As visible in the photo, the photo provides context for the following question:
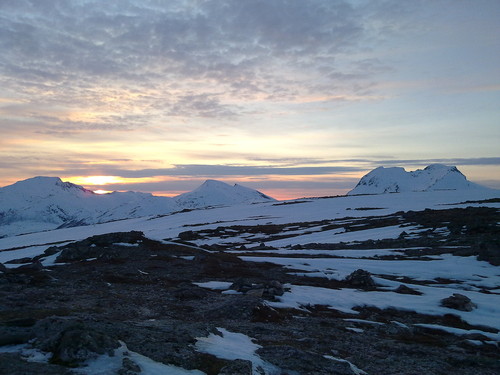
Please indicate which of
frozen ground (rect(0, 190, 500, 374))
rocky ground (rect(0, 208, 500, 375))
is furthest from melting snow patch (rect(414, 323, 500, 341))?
rocky ground (rect(0, 208, 500, 375))

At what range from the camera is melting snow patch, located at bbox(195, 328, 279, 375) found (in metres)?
11.5

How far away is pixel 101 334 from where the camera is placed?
10.6 m

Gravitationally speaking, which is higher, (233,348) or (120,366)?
(120,366)

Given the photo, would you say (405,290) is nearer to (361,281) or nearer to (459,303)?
(361,281)

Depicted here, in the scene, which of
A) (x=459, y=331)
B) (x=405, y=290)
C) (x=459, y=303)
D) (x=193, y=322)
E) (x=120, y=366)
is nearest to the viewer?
(x=120, y=366)

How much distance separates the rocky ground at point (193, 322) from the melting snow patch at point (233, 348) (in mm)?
213

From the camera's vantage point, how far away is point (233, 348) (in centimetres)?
1285

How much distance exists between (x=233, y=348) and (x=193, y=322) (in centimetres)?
493

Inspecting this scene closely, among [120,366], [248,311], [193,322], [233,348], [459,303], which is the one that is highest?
[120,366]

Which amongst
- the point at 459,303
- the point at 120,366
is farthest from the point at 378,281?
the point at 120,366

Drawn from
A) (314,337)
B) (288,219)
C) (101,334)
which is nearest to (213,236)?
(288,219)

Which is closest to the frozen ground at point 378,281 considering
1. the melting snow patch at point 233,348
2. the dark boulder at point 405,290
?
the melting snow patch at point 233,348

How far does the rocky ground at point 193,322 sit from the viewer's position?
423 inches

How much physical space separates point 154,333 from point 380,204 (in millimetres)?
124329
